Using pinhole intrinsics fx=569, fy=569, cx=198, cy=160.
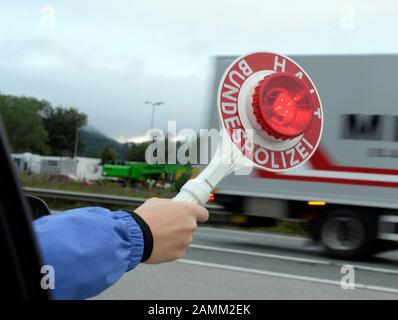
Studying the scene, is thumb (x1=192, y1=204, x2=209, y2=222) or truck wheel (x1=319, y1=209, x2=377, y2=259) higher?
thumb (x1=192, y1=204, x2=209, y2=222)

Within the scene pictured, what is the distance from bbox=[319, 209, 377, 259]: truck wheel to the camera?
7.95m

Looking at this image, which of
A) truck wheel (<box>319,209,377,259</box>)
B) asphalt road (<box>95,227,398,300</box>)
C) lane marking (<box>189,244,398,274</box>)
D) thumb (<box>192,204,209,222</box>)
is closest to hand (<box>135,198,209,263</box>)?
thumb (<box>192,204,209,222</box>)

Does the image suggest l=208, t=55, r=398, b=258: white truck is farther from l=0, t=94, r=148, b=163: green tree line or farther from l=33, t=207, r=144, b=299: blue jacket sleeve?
l=33, t=207, r=144, b=299: blue jacket sleeve

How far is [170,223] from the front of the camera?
95cm

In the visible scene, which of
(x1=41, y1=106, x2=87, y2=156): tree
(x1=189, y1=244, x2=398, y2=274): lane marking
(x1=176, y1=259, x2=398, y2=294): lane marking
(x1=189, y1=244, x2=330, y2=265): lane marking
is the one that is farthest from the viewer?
(x1=189, y1=244, x2=330, y2=265): lane marking

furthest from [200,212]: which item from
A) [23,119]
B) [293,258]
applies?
[293,258]

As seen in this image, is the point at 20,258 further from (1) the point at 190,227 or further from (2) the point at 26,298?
(1) the point at 190,227

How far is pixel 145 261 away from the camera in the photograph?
0.98 meters

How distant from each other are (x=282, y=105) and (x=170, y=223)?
10.7 inches

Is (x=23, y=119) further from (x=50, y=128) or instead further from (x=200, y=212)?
(x=200, y=212)

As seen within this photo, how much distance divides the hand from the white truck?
22.1ft

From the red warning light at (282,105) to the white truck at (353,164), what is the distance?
669 centimetres

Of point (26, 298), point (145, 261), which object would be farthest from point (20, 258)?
point (145, 261)

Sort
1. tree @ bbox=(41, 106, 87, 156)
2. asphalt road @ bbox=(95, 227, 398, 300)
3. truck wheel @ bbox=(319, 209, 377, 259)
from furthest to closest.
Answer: truck wheel @ bbox=(319, 209, 377, 259) → asphalt road @ bbox=(95, 227, 398, 300) → tree @ bbox=(41, 106, 87, 156)
